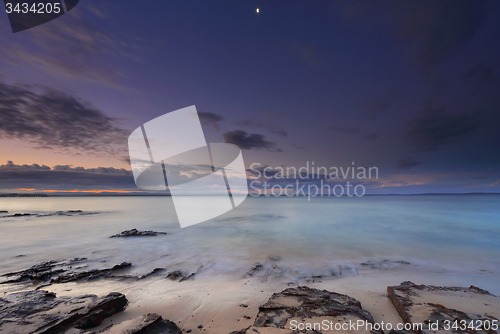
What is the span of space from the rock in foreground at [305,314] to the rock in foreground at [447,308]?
2.98ft

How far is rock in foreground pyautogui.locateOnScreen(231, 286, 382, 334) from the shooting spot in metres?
3.44

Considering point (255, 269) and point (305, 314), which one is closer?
point (305, 314)

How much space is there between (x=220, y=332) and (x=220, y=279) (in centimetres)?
341

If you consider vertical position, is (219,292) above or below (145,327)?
below

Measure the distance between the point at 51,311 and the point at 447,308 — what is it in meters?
8.00

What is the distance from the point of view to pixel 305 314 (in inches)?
152

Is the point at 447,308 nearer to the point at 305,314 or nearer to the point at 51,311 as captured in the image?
the point at 305,314

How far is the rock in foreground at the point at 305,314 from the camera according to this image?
344cm

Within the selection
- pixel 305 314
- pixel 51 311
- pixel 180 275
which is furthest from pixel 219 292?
pixel 51 311

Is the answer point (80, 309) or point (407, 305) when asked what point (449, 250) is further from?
point (80, 309)

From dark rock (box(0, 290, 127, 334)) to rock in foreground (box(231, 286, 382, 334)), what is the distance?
3.09 m

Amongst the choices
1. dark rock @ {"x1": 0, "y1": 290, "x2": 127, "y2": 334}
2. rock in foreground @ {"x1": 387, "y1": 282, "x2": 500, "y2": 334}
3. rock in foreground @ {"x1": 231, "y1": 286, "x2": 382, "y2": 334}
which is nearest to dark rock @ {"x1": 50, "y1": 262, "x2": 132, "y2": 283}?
dark rock @ {"x1": 0, "y1": 290, "x2": 127, "y2": 334}

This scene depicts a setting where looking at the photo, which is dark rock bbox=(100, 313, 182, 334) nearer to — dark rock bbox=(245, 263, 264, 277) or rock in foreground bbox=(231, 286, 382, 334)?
rock in foreground bbox=(231, 286, 382, 334)

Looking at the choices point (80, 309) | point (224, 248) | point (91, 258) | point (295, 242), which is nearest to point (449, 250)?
point (295, 242)
